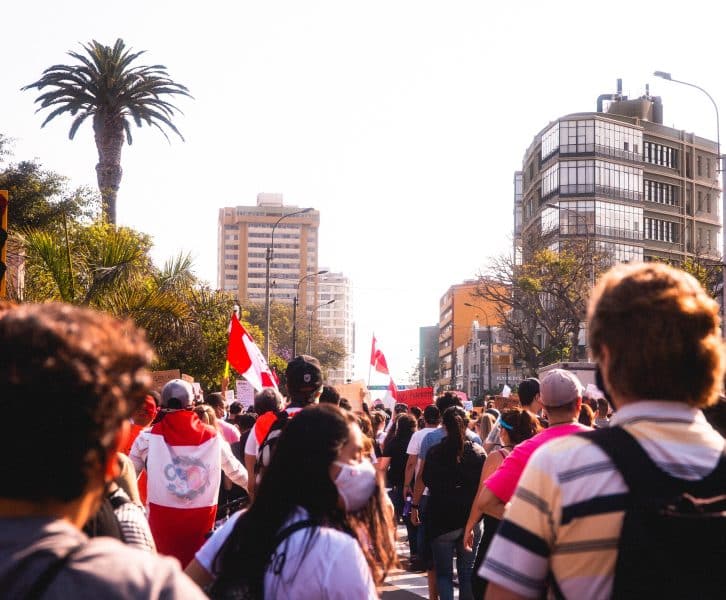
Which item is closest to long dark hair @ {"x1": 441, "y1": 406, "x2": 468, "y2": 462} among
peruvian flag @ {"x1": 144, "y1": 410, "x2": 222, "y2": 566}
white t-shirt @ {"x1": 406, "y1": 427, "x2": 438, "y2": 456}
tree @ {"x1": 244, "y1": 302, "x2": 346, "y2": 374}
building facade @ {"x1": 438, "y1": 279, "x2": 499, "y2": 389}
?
white t-shirt @ {"x1": 406, "y1": 427, "x2": 438, "y2": 456}

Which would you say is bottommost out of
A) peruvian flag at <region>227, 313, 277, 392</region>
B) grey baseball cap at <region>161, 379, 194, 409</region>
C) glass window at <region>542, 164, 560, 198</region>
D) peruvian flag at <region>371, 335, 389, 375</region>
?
grey baseball cap at <region>161, 379, 194, 409</region>

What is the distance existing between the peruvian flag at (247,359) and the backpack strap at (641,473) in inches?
448

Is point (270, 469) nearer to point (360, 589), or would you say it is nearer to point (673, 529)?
point (360, 589)

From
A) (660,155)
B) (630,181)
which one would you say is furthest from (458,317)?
(630,181)

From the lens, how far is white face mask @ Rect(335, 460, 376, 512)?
13.0 ft

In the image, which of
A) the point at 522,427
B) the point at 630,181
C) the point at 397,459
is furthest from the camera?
the point at 630,181

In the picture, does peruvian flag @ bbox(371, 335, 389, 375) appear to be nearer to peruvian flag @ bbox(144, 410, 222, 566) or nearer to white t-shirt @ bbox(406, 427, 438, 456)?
white t-shirt @ bbox(406, 427, 438, 456)

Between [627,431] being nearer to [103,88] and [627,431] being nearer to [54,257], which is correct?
[54,257]

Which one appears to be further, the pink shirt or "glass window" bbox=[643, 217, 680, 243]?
"glass window" bbox=[643, 217, 680, 243]

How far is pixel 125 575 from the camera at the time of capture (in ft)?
5.96

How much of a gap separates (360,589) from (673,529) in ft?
3.77

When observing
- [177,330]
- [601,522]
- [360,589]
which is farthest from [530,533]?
[177,330]

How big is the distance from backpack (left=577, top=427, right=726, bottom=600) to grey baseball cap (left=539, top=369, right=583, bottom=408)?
3465 millimetres

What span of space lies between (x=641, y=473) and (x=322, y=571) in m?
1.17
